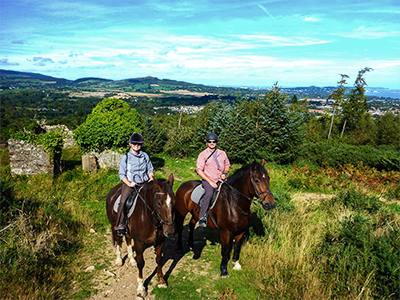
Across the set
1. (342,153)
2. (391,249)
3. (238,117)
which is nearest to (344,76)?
(342,153)

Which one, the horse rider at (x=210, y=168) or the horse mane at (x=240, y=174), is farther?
the horse rider at (x=210, y=168)

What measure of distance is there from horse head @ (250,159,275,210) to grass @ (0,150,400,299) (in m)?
1.51

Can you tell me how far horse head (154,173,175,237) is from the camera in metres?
3.97

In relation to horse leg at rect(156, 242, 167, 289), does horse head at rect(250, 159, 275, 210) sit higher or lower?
higher

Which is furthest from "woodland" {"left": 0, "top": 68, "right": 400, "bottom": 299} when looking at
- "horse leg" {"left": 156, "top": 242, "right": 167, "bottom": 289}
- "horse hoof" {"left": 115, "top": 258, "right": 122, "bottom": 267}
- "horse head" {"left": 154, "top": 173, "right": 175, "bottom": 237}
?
"horse head" {"left": 154, "top": 173, "right": 175, "bottom": 237}

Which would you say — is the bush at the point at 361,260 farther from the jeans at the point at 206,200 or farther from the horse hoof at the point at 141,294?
the horse hoof at the point at 141,294

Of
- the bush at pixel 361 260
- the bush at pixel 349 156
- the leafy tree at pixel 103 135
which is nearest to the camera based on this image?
the bush at pixel 361 260

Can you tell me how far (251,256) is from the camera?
571cm

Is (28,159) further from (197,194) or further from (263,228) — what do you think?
(263,228)

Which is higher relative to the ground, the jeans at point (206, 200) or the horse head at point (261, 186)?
the horse head at point (261, 186)

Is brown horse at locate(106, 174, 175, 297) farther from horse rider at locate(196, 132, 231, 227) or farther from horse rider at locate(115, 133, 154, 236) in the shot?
horse rider at locate(196, 132, 231, 227)

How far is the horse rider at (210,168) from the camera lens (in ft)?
17.9

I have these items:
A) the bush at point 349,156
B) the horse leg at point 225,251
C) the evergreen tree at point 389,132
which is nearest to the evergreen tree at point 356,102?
the evergreen tree at point 389,132

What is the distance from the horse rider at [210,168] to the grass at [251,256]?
1.40 m
